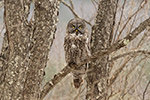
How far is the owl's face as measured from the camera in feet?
14.2

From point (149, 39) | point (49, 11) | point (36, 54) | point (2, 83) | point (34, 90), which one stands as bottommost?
point (34, 90)

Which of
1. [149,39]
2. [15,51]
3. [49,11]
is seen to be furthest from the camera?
[149,39]

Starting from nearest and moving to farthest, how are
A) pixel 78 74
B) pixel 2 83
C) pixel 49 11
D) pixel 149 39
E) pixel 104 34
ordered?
pixel 2 83 < pixel 49 11 < pixel 104 34 < pixel 78 74 < pixel 149 39

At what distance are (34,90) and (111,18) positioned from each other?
6.76ft

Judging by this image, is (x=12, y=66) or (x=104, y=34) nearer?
(x=12, y=66)

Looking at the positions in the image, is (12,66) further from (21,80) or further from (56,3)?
(56,3)

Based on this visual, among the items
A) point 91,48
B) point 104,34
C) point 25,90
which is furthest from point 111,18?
point 25,90

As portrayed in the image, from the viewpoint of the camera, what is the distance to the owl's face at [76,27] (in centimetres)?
433

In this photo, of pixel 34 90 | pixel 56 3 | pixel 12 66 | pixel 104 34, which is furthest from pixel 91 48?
pixel 12 66

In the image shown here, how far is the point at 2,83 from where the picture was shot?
7.23 ft

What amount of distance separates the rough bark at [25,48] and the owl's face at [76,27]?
71.4 inches

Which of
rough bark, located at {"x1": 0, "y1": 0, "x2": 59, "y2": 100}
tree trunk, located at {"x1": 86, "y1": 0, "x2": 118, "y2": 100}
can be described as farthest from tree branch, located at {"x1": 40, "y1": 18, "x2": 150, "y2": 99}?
tree trunk, located at {"x1": 86, "y1": 0, "x2": 118, "y2": 100}

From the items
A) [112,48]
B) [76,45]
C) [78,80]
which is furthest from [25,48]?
[78,80]

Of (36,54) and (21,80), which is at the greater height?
(36,54)
